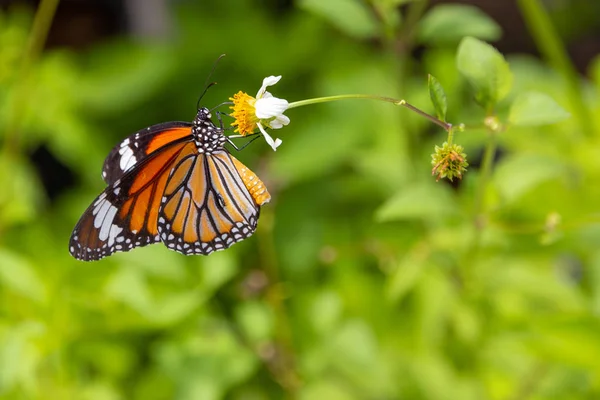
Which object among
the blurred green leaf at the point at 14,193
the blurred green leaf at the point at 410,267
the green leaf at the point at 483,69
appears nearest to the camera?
the green leaf at the point at 483,69

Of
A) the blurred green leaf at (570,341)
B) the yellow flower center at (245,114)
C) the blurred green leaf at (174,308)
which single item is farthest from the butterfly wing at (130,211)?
the blurred green leaf at (570,341)

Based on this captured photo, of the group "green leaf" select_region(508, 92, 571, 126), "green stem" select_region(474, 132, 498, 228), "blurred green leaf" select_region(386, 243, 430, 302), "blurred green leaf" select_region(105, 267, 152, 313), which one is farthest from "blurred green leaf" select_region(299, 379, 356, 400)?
"green leaf" select_region(508, 92, 571, 126)

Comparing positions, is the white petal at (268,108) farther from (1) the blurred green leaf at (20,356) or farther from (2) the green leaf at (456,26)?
(1) the blurred green leaf at (20,356)

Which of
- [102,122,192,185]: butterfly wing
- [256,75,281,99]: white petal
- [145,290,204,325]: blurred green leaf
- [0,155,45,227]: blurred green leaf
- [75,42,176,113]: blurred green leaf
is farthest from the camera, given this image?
[75,42,176,113]: blurred green leaf

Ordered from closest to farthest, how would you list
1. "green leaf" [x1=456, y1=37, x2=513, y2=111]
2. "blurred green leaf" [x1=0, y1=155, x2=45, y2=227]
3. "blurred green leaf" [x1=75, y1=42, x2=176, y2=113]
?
"green leaf" [x1=456, y1=37, x2=513, y2=111], "blurred green leaf" [x1=0, y1=155, x2=45, y2=227], "blurred green leaf" [x1=75, y1=42, x2=176, y2=113]

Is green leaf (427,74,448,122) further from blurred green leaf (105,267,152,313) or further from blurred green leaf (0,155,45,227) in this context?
blurred green leaf (0,155,45,227)

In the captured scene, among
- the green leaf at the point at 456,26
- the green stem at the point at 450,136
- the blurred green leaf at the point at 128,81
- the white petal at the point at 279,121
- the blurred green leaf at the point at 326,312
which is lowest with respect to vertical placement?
the green stem at the point at 450,136
